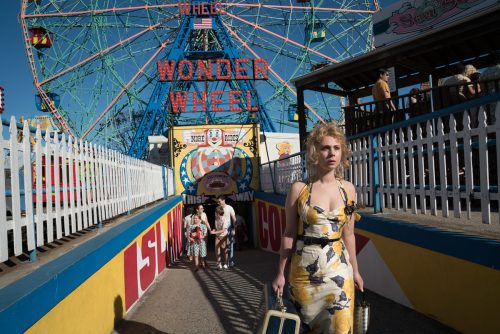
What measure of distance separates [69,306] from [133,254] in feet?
8.01

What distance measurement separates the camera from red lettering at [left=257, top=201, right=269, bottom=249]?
12.7 meters

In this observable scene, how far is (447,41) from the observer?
7.00m

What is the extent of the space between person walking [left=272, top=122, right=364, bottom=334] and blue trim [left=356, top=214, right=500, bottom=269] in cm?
103

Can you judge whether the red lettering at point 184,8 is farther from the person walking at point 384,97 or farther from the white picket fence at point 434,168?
the white picket fence at point 434,168

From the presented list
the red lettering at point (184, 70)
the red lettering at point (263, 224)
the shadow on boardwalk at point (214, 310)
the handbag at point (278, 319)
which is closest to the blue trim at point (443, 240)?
the shadow on boardwalk at point (214, 310)

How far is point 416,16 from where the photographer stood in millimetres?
9289

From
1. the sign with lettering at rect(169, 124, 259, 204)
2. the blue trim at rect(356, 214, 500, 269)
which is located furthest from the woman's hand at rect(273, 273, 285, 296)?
the sign with lettering at rect(169, 124, 259, 204)

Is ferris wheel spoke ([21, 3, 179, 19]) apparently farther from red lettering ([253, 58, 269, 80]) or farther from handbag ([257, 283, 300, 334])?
handbag ([257, 283, 300, 334])

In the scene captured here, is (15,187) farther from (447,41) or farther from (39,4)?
(39,4)

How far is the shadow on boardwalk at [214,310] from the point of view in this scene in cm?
372

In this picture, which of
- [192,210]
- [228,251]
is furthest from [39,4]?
[228,251]

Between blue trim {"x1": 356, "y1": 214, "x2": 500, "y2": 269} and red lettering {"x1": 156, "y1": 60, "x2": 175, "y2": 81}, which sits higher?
red lettering {"x1": 156, "y1": 60, "x2": 175, "y2": 81}

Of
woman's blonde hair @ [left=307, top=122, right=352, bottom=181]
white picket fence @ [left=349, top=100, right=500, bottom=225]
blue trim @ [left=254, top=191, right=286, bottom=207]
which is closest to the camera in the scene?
woman's blonde hair @ [left=307, top=122, right=352, bottom=181]

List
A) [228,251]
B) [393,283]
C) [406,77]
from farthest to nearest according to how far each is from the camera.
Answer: [406,77] < [228,251] < [393,283]
